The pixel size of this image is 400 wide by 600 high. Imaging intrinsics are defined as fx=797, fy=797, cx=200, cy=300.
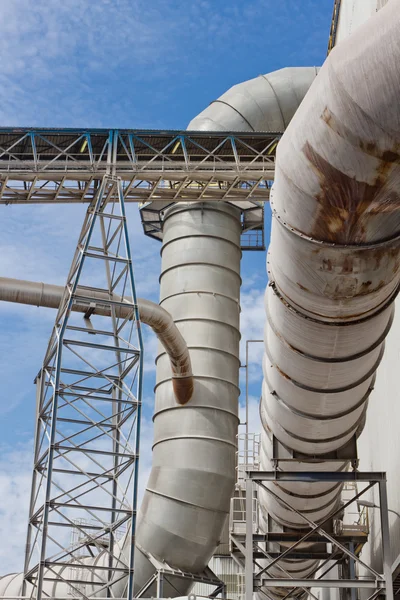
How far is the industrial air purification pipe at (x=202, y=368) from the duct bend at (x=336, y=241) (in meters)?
9.85

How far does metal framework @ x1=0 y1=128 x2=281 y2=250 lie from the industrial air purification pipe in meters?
2.82

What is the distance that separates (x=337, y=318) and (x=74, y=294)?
382 inches

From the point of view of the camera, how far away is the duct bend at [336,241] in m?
5.60

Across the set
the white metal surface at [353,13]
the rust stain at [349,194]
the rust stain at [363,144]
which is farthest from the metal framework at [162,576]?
the rust stain at [363,144]

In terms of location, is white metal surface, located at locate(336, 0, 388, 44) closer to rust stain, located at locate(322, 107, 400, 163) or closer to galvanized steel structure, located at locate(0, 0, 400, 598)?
galvanized steel structure, located at locate(0, 0, 400, 598)

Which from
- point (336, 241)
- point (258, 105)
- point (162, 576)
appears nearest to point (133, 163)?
point (258, 105)

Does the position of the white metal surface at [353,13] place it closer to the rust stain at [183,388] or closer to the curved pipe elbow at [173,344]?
the curved pipe elbow at [173,344]

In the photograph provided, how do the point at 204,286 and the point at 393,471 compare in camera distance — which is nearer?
the point at 393,471

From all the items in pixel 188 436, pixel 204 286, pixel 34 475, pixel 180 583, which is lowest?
pixel 180 583

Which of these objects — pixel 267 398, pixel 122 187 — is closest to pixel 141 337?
pixel 122 187

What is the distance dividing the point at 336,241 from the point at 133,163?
12348 millimetres

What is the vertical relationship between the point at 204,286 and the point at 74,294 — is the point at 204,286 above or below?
above

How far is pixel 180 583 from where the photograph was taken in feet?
66.9

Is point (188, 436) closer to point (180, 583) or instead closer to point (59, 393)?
point (180, 583)
